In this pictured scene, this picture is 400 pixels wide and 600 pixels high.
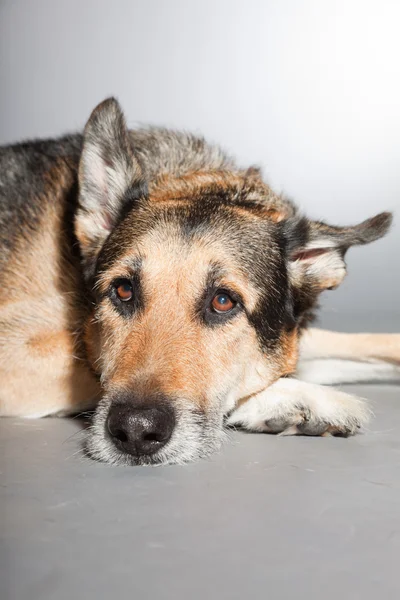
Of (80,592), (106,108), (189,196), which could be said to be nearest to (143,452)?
(80,592)

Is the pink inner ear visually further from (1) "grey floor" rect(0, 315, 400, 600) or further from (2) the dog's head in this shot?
(1) "grey floor" rect(0, 315, 400, 600)

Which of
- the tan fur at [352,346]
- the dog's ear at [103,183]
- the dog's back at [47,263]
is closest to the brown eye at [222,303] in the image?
the dog's ear at [103,183]

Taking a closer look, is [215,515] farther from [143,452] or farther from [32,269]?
[32,269]

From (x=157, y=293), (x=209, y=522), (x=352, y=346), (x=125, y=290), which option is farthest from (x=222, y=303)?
(x=352, y=346)

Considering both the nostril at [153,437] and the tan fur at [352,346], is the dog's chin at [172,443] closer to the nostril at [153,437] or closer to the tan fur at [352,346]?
the nostril at [153,437]

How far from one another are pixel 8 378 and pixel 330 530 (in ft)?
7.33

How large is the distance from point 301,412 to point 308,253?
2.89 feet

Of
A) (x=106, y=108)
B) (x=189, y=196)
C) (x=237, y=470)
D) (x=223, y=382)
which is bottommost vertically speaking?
(x=237, y=470)

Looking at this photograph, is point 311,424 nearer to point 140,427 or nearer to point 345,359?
point 140,427

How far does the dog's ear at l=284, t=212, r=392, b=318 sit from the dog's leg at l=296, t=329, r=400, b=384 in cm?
112

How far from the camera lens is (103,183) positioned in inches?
171

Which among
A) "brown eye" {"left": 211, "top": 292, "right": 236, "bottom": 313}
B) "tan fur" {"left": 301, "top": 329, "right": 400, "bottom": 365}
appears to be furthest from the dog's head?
"tan fur" {"left": 301, "top": 329, "right": 400, "bottom": 365}

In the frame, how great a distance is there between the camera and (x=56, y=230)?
15.9ft

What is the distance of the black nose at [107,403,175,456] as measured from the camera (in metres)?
3.32
